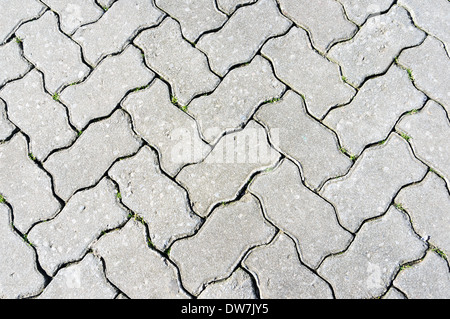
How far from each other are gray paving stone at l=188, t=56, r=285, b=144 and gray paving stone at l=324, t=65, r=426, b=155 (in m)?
0.38

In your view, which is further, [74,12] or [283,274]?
[74,12]

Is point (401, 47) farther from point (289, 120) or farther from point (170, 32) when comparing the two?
point (170, 32)

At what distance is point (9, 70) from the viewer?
244 cm

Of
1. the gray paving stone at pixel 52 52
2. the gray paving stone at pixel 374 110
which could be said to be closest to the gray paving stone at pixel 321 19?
the gray paving stone at pixel 374 110

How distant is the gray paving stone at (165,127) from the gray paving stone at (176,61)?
0.07 m

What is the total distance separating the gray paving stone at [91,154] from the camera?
224cm

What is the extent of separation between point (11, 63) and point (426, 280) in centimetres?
251

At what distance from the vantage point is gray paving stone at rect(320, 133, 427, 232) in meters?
2.17

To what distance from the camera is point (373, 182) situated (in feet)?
7.25

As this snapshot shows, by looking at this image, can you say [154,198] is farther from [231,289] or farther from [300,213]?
[300,213]

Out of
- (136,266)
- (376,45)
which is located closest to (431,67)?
(376,45)

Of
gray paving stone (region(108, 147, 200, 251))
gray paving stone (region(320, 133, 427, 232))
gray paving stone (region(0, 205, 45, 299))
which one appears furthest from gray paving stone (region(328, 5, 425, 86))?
gray paving stone (region(0, 205, 45, 299))

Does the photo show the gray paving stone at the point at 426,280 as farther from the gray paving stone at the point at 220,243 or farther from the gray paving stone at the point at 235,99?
the gray paving stone at the point at 235,99
